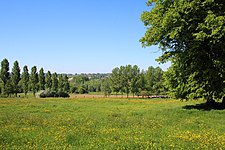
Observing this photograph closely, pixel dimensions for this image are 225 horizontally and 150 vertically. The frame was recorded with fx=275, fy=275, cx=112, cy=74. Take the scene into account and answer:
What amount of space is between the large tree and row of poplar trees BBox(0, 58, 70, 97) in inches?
3509

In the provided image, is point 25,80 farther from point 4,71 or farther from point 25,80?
point 4,71

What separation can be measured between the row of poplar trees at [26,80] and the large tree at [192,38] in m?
89.1

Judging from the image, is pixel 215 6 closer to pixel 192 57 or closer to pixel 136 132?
pixel 192 57

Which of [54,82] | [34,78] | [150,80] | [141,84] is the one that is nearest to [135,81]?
[141,84]

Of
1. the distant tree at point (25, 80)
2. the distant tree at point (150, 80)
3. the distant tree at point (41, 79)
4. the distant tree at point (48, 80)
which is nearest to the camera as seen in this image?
the distant tree at point (150, 80)

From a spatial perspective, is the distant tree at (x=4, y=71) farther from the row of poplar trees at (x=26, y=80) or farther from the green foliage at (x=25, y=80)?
the green foliage at (x=25, y=80)

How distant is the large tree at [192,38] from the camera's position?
2733cm

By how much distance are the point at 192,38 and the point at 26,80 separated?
102 m

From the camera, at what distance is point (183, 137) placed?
53.5ft

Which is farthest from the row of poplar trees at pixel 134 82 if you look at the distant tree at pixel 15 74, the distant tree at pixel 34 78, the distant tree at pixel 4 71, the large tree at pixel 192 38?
the large tree at pixel 192 38

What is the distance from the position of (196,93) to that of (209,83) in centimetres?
207

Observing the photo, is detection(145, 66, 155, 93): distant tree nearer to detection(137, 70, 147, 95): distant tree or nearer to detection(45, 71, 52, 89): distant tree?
detection(137, 70, 147, 95): distant tree

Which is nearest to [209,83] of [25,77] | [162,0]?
[162,0]

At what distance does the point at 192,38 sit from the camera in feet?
98.6
